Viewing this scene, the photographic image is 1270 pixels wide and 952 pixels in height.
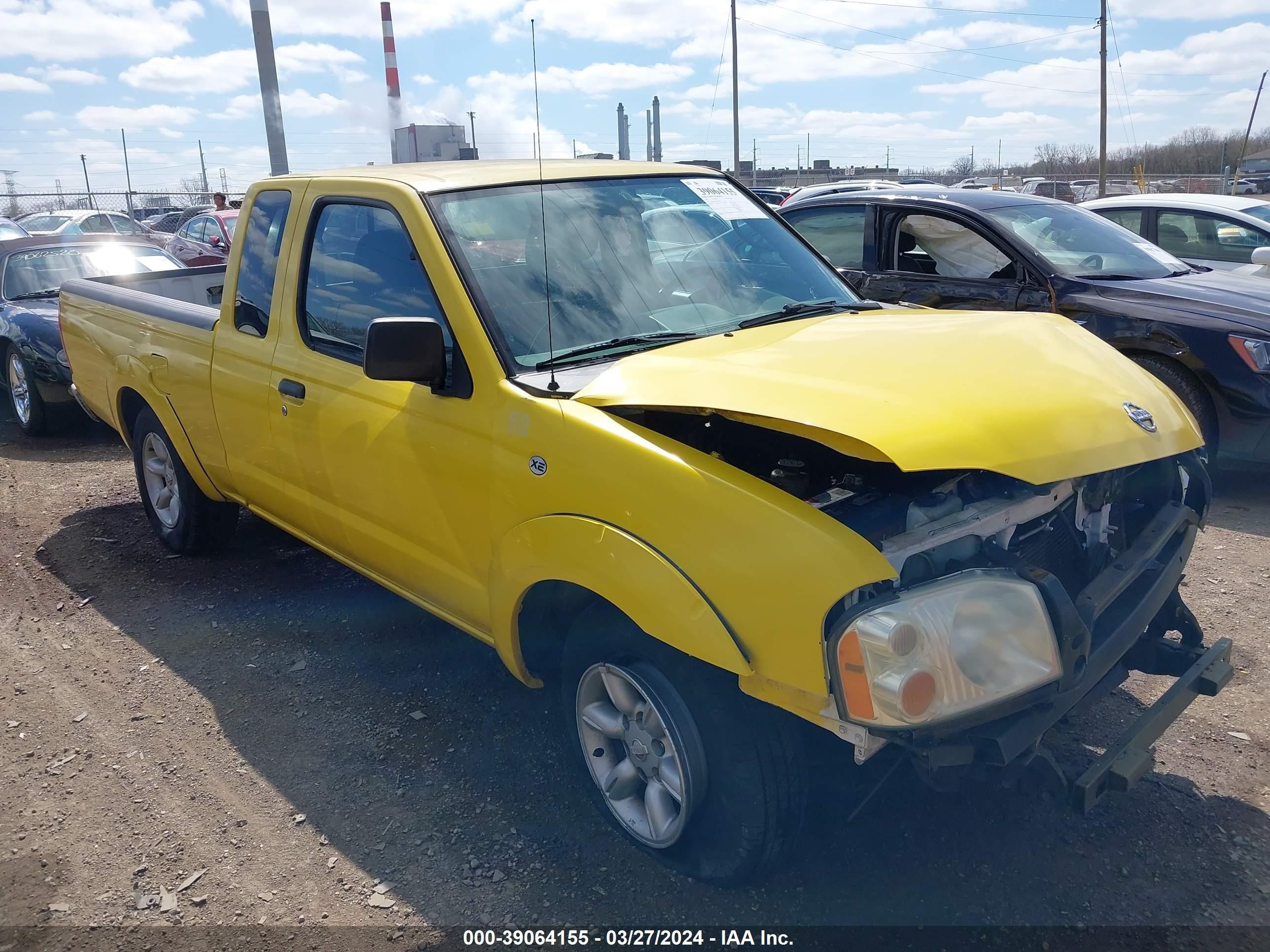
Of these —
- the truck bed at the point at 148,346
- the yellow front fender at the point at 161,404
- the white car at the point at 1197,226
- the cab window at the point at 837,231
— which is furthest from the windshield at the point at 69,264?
the white car at the point at 1197,226

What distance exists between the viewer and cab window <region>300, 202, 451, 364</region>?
341cm

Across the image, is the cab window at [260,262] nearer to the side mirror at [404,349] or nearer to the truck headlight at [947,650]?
the side mirror at [404,349]

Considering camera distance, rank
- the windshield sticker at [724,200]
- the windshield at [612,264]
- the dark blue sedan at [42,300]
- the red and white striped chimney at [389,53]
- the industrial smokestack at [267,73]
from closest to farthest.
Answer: the windshield at [612,264] < the windshield sticker at [724,200] < the dark blue sedan at [42,300] < the industrial smokestack at [267,73] < the red and white striped chimney at [389,53]

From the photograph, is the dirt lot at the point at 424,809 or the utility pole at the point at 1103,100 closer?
the dirt lot at the point at 424,809

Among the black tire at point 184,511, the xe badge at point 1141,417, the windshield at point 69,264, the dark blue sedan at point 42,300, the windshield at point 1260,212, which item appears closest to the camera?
the xe badge at point 1141,417

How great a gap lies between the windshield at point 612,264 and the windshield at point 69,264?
687cm

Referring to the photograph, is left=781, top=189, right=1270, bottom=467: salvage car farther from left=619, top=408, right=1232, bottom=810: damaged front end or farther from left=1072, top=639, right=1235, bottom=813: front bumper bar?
left=1072, top=639, right=1235, bottom=813: front bumper bar

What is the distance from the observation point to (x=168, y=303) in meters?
5.10

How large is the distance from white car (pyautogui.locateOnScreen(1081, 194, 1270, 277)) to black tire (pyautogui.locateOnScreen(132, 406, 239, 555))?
7190 millimetres

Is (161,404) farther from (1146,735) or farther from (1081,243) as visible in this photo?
(1081,243)

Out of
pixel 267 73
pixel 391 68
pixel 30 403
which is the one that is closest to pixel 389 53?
pixel 391 68

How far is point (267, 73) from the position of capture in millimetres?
13844

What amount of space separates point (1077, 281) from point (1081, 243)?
0.69m

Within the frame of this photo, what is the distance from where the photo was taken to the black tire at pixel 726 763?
8.14 ft
